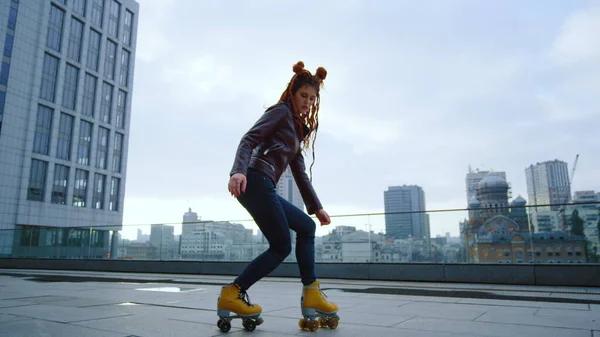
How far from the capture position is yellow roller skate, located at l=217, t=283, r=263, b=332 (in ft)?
8.98

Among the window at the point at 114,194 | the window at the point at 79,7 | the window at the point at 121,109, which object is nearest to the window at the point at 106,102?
the window at the point at 121,109

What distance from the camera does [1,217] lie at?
38.8 meters

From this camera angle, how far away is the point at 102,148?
161ft

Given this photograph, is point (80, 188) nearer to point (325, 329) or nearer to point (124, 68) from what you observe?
point (124, 68)

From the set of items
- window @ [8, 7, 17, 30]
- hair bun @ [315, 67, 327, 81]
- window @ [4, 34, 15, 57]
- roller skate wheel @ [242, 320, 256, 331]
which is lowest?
roller skate wheel @ [242, 320, 256, 331]

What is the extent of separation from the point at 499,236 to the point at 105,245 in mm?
11994

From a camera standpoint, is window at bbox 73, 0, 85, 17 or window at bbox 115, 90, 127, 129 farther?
window at bbox 115, 90, 127, 129

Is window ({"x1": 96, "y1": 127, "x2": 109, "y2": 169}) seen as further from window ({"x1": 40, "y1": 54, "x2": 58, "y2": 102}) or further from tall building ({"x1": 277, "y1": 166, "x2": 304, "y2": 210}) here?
tall building ({"x1": 277, "y1": 166, "x2": 304, "y2": 210})

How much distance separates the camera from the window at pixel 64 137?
43656mm

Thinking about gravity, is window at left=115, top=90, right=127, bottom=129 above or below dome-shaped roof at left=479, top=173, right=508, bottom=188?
above

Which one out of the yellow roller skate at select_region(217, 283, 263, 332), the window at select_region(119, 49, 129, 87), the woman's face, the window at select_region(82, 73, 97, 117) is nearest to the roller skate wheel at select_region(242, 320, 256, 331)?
the yellow roller skate at select_region(217, 283, 263, 332)

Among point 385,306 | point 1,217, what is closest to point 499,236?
point 385,306

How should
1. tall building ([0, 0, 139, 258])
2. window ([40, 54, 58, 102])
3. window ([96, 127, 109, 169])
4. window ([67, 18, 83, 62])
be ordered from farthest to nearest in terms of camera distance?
1. window ([96, 127, 109, 169])
2. window ([67, 18, 83, 62])
3. window ([40, 54, 58, 102])
4. tall building ([0, 0, 139, 258])

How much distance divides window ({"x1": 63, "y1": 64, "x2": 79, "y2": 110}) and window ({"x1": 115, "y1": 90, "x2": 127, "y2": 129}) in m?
6.24
